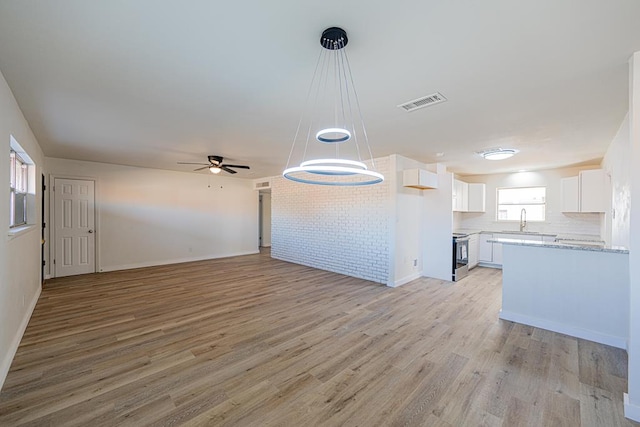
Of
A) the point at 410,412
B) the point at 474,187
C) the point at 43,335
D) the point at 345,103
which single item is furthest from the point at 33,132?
the point at 474,187

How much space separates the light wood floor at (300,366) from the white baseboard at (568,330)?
0.13 m

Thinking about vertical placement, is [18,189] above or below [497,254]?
above

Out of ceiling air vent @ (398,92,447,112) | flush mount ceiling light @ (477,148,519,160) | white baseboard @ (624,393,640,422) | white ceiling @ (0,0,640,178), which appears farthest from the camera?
flush mount ceiling light @ (477,148,519,160)

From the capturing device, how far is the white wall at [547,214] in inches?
247

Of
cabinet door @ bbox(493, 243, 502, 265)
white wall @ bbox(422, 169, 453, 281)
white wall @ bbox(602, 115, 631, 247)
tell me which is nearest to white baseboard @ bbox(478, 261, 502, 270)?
cabinet door @ bbox(493, 243, 502, 265)

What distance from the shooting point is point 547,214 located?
22.1 feet

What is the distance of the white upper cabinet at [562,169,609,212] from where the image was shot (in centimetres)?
505

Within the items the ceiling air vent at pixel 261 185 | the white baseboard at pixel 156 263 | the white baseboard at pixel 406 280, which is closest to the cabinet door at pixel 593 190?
the white baseboard at pixel 406 280

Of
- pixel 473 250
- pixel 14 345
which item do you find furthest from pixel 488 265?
pixel 14 345

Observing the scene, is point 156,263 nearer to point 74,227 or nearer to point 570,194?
point 74,227

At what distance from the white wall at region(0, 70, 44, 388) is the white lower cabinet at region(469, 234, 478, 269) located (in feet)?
25.9

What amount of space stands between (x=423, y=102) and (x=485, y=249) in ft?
19.4

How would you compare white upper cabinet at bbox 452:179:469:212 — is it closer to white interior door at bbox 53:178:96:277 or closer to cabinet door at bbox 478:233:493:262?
cabinet door at bbox 478:233:493:262

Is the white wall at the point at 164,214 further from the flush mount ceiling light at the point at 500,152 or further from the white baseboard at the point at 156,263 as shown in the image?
the flush mount ceiling light at the point at 500,152
